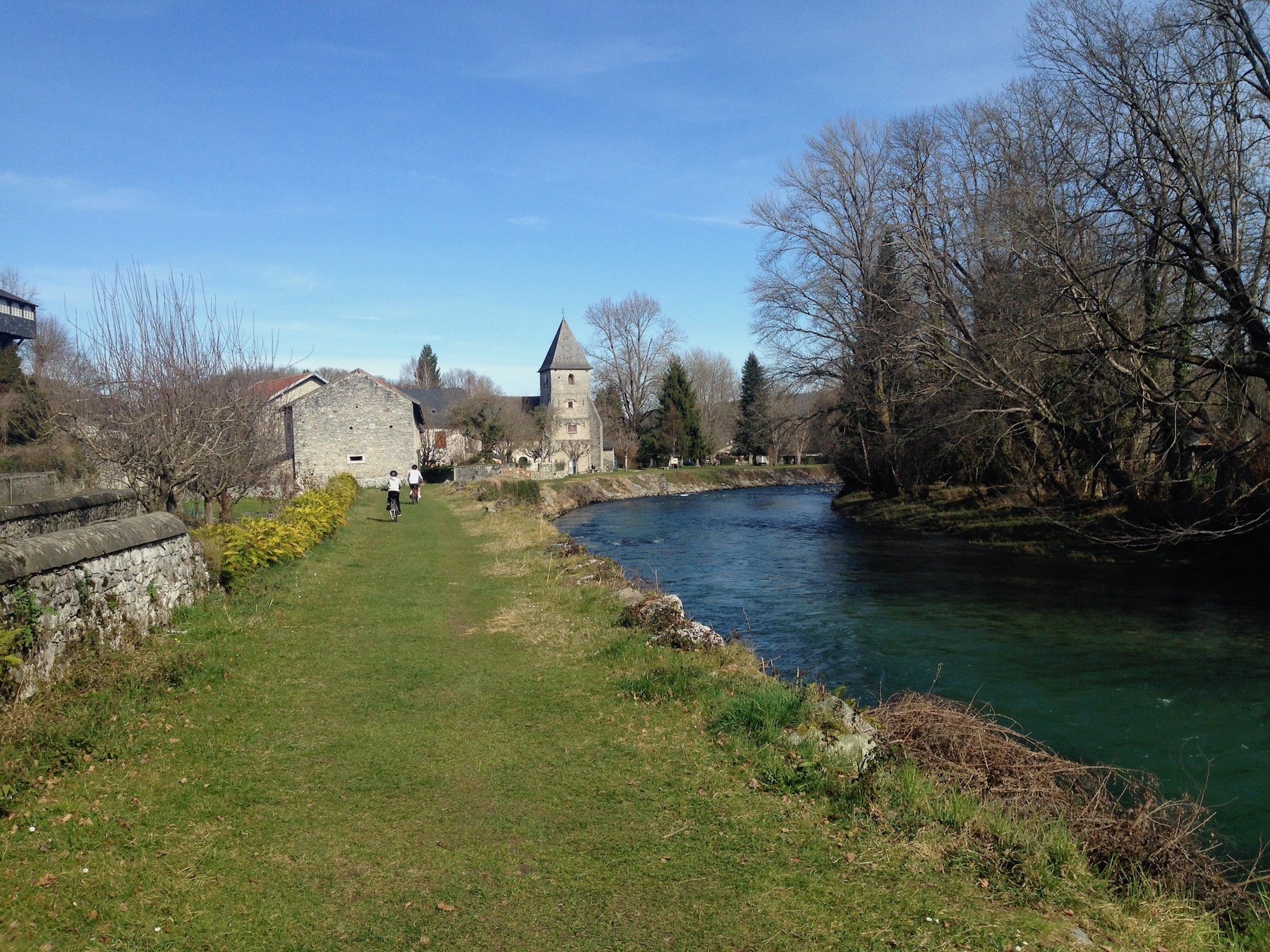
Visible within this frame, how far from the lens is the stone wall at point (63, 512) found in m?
11.3

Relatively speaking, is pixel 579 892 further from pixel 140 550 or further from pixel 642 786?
pixel 140 550

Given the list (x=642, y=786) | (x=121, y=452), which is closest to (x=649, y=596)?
(x=642, y=786)

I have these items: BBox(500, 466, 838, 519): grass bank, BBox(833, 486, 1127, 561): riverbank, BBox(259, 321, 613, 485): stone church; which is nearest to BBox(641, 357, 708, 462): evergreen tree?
BBox(500, 466, 838, 519): grass bank

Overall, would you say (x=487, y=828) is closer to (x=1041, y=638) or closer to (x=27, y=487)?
(x=1041, y=638)

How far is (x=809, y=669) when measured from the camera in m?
11.0

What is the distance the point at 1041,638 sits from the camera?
1257 cm

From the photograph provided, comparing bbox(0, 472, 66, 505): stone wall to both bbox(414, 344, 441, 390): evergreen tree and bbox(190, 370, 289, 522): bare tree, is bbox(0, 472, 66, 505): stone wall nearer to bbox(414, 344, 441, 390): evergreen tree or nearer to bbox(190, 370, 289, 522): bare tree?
bbox(190, 370, 289, 522): bare tree

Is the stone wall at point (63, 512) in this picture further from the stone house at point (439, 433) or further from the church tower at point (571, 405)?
the church tower at point (571, 405)

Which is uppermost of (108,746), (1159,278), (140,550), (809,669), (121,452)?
(1159,278)

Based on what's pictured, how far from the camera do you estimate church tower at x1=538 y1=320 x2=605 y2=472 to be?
62.7 m

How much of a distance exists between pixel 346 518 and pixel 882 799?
67.9 ft

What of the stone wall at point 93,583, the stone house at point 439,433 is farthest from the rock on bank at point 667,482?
the stone wall at point 93,583

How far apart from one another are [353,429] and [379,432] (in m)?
1.25

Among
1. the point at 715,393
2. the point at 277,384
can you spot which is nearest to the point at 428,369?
the point at 715,393
